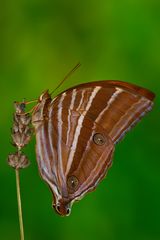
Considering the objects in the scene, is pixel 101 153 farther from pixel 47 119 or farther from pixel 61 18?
pixel 61 18

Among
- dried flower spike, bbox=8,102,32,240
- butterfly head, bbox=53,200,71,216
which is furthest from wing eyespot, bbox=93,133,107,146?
dried flower spike, bbox=8,102,32,240

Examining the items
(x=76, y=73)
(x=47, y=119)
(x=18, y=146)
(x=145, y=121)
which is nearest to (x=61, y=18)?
(x=76, y=73)

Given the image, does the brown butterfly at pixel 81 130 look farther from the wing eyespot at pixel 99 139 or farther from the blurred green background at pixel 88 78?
the blurred green background at pixel 88 78

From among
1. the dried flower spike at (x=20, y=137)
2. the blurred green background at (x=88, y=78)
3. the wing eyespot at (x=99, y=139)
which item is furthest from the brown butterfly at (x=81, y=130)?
the blurred green background at (x=88, y=78)

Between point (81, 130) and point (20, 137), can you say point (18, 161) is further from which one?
point (81, 130)

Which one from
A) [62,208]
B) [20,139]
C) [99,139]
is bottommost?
[62,208]

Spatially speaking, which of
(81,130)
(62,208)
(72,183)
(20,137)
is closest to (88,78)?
(81,130)
